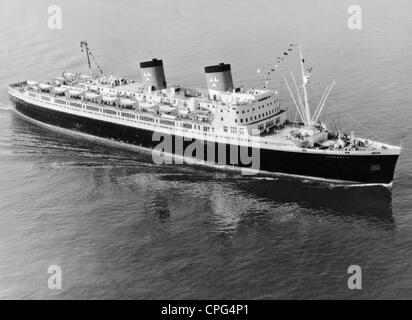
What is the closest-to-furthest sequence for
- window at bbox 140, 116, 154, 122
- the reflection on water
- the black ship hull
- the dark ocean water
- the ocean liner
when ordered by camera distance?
1. the dark ocean water
2. the reflection on water
3. the black ship hull
4. the ocean liner
5. window at bbox 140, 116, 154, 122

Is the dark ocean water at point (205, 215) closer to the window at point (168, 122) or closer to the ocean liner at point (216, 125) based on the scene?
the ocean liner at point (216, 125)

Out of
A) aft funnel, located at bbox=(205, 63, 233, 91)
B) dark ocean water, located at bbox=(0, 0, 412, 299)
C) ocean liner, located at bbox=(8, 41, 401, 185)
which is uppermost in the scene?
aft funnel, located at bbox=(205, 63, 233, 91)

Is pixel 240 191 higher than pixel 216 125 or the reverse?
the reverse

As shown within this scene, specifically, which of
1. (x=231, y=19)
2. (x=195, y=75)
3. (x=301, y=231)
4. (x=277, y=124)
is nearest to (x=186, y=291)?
(x=301, y=231)

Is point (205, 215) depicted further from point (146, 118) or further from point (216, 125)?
point (146, 118)

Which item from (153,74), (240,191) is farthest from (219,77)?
(240,191)

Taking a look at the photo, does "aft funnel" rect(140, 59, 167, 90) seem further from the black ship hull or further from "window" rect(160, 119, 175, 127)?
"window" rect(160, 119, 175, 127)

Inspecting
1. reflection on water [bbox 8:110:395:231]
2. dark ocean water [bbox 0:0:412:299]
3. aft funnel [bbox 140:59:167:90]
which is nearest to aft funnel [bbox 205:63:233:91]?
aft funnel [bbox 140:59:167:90]
